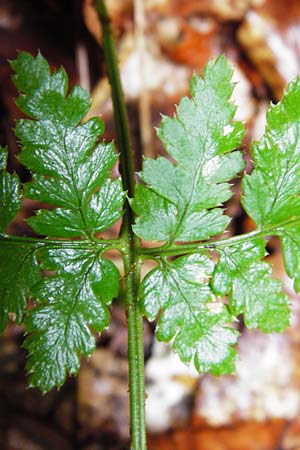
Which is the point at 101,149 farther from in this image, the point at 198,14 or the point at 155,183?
the point at 198,14

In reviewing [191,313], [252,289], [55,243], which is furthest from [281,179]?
[55,243]

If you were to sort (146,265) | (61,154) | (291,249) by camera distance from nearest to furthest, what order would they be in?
(61,154)
(291,249)
(146,265)

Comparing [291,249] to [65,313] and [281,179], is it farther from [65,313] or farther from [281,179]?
[65,313]

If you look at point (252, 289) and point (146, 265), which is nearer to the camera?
point (252, 289)

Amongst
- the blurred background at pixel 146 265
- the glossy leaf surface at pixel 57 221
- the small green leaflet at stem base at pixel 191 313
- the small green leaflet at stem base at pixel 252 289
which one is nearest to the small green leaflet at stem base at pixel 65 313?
the glossy leaf surface at pixel 57 221

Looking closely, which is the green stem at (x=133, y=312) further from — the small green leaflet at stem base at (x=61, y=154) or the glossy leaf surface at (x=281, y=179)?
the glossy leaf surface at (x=281, y=179)

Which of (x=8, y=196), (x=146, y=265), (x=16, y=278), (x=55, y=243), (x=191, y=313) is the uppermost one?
(x=146, y=265)

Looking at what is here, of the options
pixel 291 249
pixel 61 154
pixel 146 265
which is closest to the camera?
pixel 61 154
